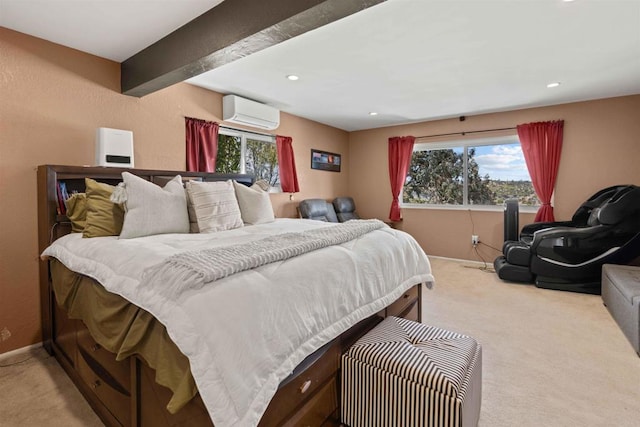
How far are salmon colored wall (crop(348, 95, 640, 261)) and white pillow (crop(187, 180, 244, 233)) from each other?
386cm

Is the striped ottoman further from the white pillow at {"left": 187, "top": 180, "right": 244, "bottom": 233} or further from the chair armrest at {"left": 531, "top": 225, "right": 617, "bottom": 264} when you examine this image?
the chair armrest at {"left": 531, "top": 225, "right": 617, "bottom": 264}

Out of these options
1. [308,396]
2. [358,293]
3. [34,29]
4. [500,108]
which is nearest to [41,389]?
[308,396]

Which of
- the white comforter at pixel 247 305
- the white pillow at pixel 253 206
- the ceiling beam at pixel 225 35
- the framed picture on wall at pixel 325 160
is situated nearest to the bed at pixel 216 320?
the white comforter at pixel 247 305

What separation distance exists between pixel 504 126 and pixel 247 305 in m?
4.93

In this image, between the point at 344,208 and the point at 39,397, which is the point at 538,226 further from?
the point at 39,397

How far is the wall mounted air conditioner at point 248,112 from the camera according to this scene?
361cm

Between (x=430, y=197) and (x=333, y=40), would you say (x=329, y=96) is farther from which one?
(x=430, y=197)

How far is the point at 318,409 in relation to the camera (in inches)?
52.7

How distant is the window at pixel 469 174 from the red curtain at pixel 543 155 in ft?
0.64

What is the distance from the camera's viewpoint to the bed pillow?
6.07 feet

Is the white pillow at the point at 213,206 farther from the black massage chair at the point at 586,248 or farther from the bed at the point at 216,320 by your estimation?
the black massage chair at the point at 586,248

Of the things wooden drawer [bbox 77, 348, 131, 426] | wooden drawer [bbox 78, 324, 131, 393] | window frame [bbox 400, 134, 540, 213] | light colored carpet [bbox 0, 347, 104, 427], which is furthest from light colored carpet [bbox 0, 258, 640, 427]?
window frame [bbox 400, 134, 540, 213]

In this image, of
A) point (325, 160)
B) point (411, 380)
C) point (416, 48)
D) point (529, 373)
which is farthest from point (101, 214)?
point (325, 160)

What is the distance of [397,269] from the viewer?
1993mm
